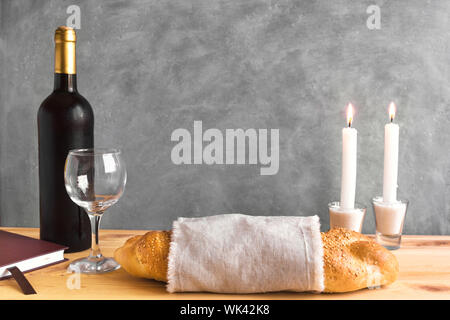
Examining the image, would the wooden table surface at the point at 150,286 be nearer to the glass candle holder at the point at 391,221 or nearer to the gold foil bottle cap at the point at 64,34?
the glass candle holder at the point at 391,221

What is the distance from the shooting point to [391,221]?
0.93 metres

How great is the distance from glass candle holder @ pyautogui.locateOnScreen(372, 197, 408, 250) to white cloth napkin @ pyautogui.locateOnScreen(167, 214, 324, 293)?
0.93 feet

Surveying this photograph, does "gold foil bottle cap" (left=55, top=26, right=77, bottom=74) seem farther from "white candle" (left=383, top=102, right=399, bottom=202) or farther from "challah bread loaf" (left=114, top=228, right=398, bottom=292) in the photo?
"white candle" (left=383, top=102, right=399, bottom=202)

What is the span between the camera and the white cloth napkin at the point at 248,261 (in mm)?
672

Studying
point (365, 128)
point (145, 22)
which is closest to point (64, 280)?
point (145, 22)

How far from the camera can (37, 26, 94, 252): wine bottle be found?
842 mm

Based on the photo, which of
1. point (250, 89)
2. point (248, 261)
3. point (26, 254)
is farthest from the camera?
point (250, 89)

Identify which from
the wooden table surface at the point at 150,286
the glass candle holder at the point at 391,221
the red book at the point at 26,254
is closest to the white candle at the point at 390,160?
the glass candle holder at the point at 391,221

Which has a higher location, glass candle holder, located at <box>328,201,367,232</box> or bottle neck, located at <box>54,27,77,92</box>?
bottle neck, located at <box>54,27,77,92</box>

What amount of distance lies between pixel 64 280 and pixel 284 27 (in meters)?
0.69

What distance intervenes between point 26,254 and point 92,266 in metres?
0.11

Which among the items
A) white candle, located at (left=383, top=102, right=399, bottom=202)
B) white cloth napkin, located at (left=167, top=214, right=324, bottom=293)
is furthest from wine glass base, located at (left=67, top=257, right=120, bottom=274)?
white candle, located at (left=383, top=102, right=399, bottom=202)

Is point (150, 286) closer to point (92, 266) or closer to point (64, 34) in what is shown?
point (92, 266)

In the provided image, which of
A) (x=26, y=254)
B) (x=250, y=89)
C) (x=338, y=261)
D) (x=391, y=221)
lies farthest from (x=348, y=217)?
(x=26, y=254)
